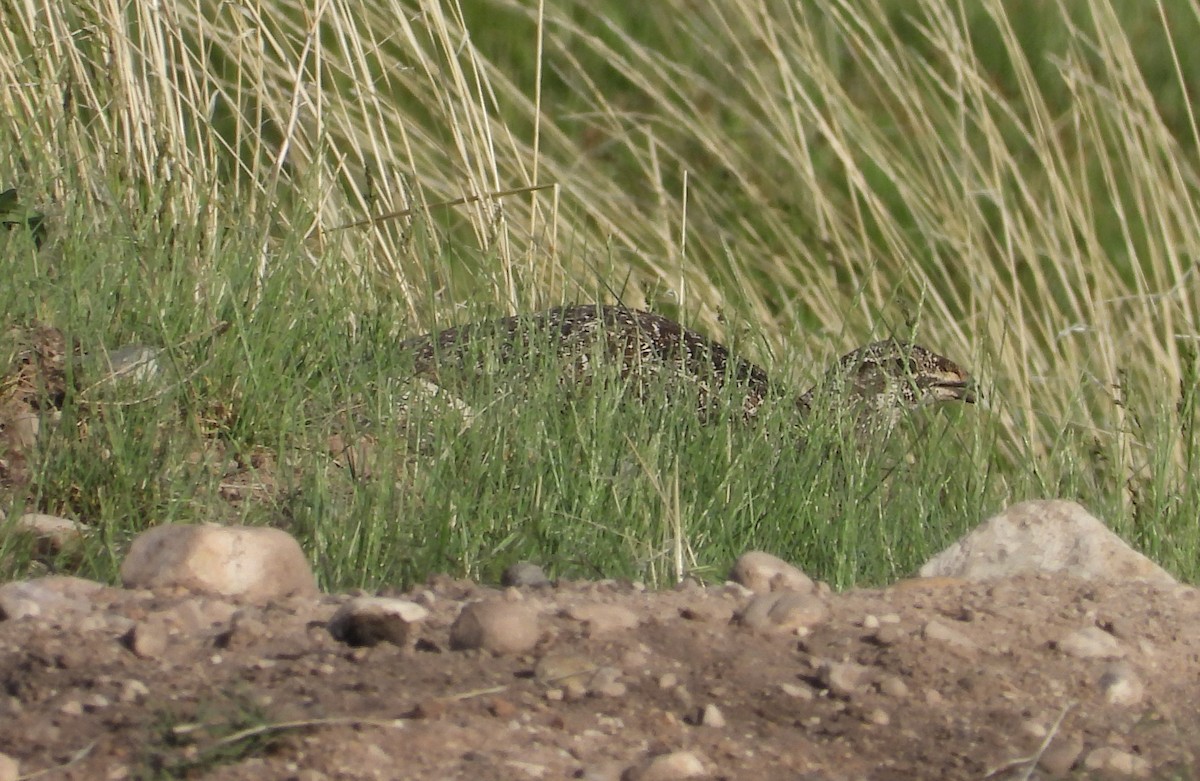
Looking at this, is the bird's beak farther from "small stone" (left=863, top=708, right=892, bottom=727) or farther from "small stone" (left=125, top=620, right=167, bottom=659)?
"small stone" (left=125, top=620, right=167, bottom=659)

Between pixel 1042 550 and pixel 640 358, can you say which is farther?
pixel 640 358

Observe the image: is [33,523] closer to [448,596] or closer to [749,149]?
[448,596]

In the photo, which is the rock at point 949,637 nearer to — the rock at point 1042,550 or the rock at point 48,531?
the rock at point 1042,550

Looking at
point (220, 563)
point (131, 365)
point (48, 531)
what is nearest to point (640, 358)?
point (131, 365)

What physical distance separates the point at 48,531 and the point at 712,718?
1300 millimetres

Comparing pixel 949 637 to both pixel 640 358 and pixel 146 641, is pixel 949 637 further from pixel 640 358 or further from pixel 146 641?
pixel 640 358

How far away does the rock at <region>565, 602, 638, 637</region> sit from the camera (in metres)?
2.22

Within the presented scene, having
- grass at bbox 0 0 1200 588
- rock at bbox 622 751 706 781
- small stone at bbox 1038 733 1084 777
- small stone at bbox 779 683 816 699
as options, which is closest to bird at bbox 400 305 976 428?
grass at bbox 0 0 1200 588

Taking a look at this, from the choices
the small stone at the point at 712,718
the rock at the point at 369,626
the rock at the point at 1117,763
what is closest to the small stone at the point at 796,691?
the small stone at the point at 712,718

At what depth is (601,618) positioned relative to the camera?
2236mm

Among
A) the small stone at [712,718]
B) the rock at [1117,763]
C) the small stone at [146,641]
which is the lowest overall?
the rock at [1117,763]

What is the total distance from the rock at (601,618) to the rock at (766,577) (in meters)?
0.33

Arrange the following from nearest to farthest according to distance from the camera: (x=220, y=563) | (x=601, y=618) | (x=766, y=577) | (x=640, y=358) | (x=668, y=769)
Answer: (x=668, y=769), (x=601, y=618), (x=220, y=563), (x=766, y=577), (x=640, y=358)

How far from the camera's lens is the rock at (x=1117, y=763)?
197 centimetres
